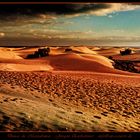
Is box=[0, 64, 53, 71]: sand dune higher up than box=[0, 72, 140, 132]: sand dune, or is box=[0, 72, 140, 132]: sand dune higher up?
box=[0, 64, 53, 71]: sand dune

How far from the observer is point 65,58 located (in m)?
10.8

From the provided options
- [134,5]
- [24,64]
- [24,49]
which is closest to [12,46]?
[24,49]

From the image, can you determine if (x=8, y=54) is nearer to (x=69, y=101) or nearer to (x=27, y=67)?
(x=27, y=67)

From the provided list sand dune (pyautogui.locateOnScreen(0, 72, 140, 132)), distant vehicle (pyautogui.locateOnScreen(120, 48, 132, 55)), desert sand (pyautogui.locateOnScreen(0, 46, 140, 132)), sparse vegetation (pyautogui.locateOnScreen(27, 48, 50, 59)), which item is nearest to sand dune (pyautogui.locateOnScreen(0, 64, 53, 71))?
desert sand (pyautogui.locateOnScreen(0, 46, 140, 132))

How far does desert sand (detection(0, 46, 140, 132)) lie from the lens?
812cm

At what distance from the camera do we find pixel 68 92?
955 centimetres

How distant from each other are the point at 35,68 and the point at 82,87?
1469mm

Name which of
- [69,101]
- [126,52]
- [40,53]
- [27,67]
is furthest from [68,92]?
[126,52]

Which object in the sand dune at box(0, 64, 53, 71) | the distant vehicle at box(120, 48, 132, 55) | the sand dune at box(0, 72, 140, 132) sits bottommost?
the sand dune at box(0, 72, 140, 132)

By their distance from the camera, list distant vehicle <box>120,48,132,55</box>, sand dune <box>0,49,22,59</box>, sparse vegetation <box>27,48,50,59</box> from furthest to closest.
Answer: sparse vegetation <box>27,48,50,59</box> → distant vehicle <box>120,48,132,55</box> → sand dune <box>0,49,22,59</box>

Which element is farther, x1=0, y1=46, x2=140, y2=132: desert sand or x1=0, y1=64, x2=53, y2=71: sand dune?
x1=0, y1=64, x2=53, y2=71: sand dune

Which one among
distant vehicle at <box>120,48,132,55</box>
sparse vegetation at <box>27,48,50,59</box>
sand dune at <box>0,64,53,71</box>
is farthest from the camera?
sand dune at <box>0,64,53,71</box>

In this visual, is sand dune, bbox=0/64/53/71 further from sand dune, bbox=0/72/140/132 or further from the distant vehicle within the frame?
the distant vehicle

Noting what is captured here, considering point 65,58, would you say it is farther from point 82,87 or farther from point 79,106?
point 79,106
